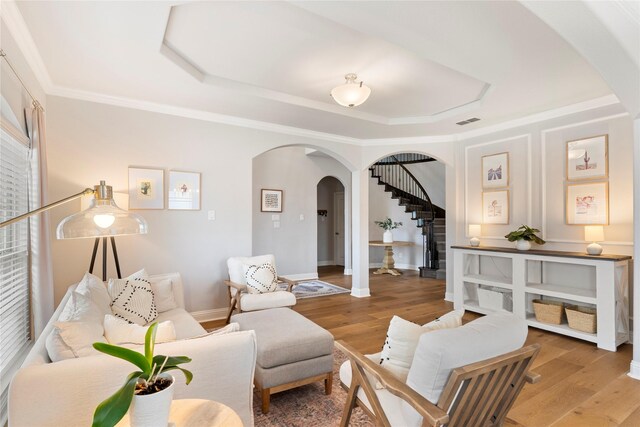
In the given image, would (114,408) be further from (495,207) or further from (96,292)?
(495,207)

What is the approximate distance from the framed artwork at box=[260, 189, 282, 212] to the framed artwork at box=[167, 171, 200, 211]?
8.23 feet

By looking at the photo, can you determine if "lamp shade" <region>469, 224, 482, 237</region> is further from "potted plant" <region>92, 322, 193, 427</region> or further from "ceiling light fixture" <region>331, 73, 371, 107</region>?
"potted plant" <region>92, 322, 193, 427</region>

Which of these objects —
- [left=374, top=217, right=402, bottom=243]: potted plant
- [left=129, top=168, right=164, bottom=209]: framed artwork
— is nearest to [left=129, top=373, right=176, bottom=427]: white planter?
[left=129, top=168, right=164, bottom=209]: framed artwork

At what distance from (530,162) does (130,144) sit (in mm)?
4919

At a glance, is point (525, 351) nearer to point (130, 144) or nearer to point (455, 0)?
point (455, 0)

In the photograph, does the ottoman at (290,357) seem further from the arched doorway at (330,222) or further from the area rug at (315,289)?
the arched doorway at (330,222)

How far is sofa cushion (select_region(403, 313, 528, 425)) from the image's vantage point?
52.7 inches

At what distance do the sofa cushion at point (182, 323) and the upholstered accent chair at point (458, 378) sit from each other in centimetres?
140

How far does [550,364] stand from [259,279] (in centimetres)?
300

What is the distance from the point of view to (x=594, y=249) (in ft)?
11.4

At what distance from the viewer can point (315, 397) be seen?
7.89 feet

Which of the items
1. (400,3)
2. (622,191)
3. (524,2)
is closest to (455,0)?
(400,3)

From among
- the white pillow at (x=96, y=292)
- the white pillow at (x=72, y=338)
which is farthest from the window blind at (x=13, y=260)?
the white pillow at (x=72, y=338)

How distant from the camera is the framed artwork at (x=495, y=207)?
179 inches
